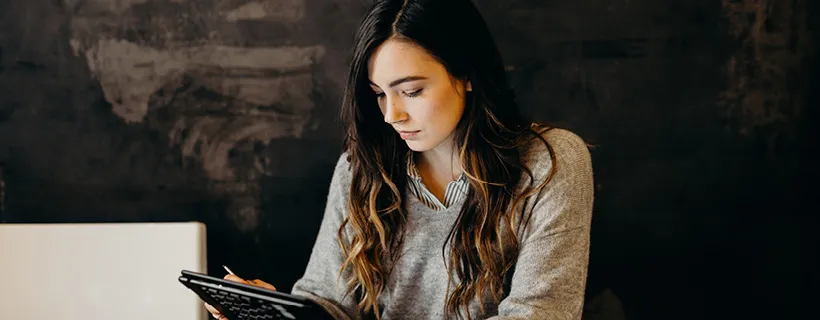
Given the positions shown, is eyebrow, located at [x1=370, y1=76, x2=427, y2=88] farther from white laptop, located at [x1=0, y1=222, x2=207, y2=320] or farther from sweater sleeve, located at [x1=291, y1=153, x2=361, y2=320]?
white laptop, located at [x1=0, y1=222, x2=207, y2=320]

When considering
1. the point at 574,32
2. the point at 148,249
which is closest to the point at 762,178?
the point at 574,32

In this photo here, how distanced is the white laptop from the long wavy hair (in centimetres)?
35


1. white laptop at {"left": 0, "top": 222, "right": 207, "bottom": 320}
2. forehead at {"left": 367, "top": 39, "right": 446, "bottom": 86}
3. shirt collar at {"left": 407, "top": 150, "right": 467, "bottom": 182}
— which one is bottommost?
white laptop at {"left": 0, "top": 222, "right": 207, "bottom": 320}

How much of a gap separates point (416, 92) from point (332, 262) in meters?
0.42

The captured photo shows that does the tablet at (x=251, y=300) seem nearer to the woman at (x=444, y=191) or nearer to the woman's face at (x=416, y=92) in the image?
the woman at (x=444, y=191)

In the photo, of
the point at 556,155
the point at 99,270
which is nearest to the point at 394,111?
the point at 556,155

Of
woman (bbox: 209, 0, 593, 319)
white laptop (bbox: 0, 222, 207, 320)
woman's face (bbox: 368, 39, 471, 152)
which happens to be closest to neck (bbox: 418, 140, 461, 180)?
woman (bbox: 209, 0, 593, 319)

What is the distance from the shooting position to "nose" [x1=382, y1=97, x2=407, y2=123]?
1.25 meters

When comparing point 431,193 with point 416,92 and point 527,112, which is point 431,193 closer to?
point 416,92

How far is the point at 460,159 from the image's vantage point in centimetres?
132

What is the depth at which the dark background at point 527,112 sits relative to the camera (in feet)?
5.23

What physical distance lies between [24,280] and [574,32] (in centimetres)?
128

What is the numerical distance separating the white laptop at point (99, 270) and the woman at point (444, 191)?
0.77 feet

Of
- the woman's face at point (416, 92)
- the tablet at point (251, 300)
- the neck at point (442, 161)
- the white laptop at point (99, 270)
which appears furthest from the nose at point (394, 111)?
the white laptop at point (99, 270)
